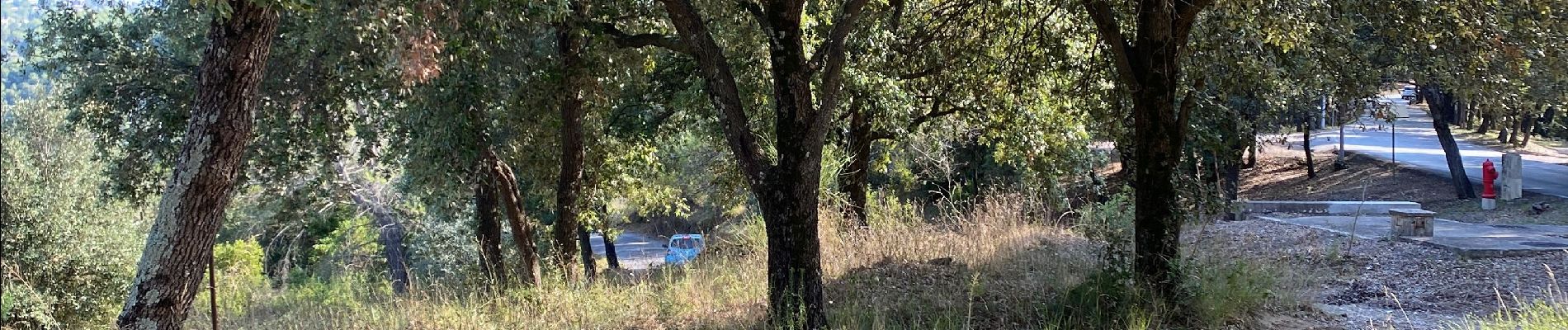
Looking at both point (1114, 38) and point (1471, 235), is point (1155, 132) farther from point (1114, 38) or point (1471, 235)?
point (1471, 235)

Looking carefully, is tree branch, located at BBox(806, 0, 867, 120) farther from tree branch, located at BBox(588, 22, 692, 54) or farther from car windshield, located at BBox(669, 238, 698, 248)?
car windshield, located at BBox(669, 238, 698, 248)

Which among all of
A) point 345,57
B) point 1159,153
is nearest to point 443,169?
point 345,57

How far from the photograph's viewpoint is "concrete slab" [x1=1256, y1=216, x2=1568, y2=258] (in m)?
9.96

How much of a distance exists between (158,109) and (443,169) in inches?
136

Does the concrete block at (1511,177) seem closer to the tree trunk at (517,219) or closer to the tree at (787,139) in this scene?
the tree trunk at (517,219)

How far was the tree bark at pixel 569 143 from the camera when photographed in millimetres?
7770

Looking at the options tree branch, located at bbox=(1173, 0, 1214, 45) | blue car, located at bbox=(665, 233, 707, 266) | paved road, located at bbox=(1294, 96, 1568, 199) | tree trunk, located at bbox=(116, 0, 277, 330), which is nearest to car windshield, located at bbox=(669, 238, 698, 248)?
blue car, located at bbox=(665, 233, 707, 266)

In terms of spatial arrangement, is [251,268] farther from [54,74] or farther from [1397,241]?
[1397,241]

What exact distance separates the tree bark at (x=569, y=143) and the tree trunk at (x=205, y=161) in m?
2.43

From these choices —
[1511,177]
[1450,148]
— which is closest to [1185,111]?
[1511,177]

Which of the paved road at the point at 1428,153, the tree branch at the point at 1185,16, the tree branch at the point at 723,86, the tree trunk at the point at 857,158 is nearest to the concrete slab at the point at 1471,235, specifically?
the tree branch at the point at 1185,16

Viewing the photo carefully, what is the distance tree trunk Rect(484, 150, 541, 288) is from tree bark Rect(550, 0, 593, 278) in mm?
293

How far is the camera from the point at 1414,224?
37.0 feet

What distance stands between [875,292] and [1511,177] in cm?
1957
